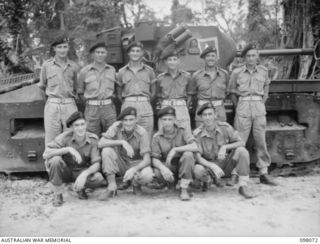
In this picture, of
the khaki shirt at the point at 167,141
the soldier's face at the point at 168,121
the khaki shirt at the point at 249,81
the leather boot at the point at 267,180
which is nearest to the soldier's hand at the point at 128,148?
the khaki shirt at the point at 167,141

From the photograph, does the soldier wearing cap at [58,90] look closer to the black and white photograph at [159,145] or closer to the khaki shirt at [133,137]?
the black and white photograph at [159,145]

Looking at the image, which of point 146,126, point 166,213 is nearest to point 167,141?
point 146,126

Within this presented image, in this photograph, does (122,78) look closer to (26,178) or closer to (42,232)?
(26,178)

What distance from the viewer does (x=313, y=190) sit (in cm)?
501

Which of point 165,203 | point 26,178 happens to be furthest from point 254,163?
point 26,178

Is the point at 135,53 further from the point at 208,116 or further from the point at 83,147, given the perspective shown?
the point at 83,147

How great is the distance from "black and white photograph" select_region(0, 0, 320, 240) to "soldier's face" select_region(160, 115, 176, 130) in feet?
0.04

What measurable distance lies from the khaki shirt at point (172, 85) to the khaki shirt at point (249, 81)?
572 mm

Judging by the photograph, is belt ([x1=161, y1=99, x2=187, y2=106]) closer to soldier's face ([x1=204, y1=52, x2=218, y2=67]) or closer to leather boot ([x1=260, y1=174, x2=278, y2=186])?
soldier's face ([x1=204, y1=52, x2=218, y2=67])

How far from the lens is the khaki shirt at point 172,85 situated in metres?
5.25

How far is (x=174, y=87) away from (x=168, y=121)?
73 cm

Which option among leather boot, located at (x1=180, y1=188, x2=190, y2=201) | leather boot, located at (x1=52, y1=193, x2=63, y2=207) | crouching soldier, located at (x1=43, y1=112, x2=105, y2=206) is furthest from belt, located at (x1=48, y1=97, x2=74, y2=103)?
leather boot, located at (x1=180, y1=188, x2=190, y2=201)

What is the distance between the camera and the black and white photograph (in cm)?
395

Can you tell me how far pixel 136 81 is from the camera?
205 inches
